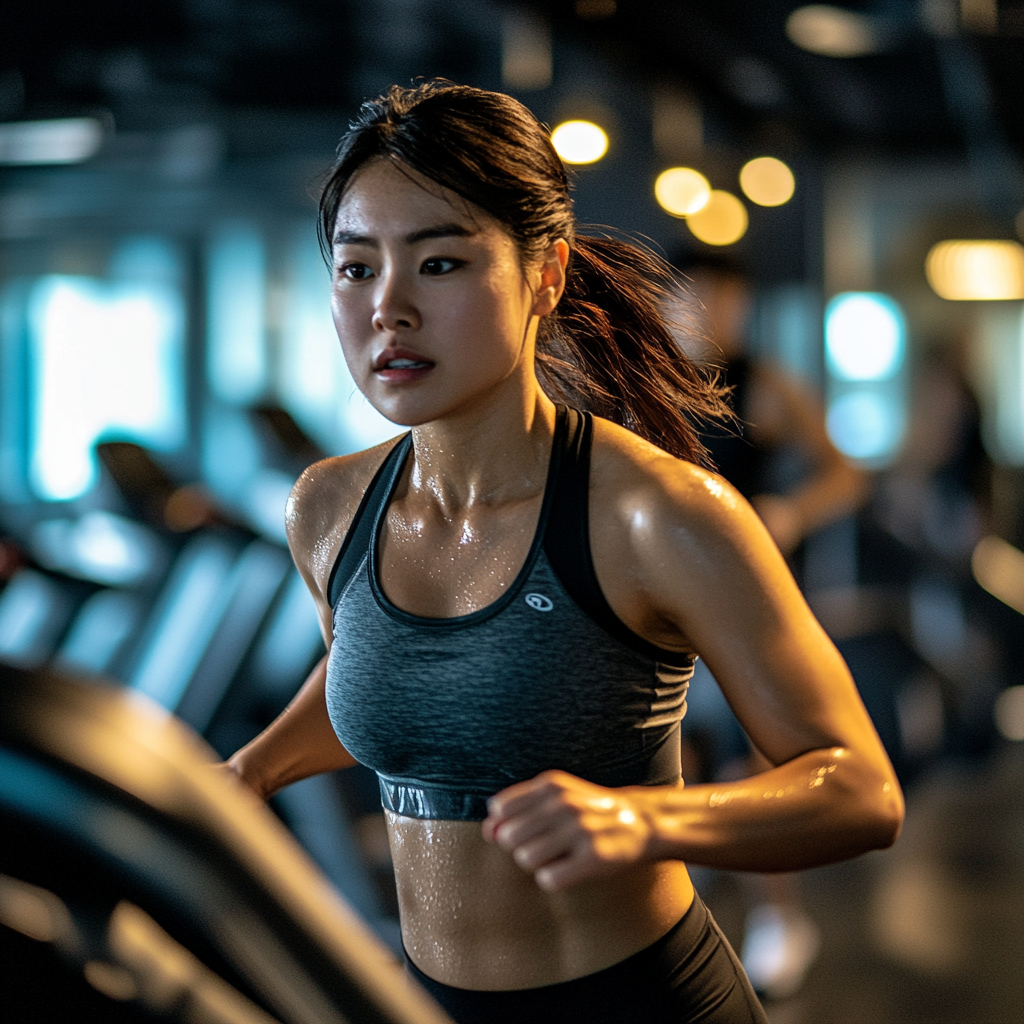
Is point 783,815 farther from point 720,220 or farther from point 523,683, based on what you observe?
point 720,220

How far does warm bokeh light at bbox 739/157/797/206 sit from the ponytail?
5.09 m

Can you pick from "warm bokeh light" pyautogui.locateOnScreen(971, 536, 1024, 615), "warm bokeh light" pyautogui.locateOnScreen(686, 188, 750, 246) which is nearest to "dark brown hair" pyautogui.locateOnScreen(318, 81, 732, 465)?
"warm bokeh light" pyautogui.locateOnScreen(686, 188, 750, 246)

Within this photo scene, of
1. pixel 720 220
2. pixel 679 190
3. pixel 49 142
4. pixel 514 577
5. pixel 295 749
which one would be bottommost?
pixel 295 749

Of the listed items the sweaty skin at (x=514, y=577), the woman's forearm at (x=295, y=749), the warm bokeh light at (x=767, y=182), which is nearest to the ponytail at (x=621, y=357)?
the sweaty skin at (x=514, y=577)

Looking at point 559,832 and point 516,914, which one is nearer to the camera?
point 559,832

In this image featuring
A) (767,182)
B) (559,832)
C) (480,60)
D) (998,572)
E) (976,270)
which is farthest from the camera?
(976,270)

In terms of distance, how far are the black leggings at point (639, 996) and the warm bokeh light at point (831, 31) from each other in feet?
15.2

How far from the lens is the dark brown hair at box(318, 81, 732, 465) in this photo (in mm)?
1029

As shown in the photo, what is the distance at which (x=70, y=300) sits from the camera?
7.77 meters

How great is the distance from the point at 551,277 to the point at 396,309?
0.18m

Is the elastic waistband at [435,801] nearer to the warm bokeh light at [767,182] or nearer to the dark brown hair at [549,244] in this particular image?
the dark brown hair at [549,244]

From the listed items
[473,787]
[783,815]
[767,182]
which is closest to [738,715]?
[783,815]

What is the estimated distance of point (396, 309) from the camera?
1.00m

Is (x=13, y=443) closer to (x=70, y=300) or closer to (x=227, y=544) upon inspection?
(x=70, y=300)
